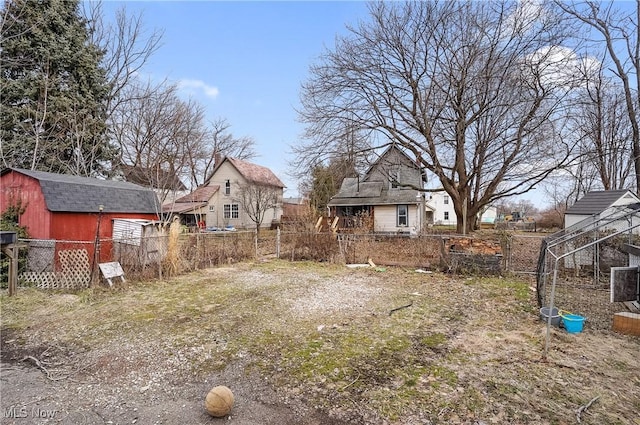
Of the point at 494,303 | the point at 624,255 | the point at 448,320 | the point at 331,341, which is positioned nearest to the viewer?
the point at 331,341

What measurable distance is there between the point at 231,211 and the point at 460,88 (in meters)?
21.7

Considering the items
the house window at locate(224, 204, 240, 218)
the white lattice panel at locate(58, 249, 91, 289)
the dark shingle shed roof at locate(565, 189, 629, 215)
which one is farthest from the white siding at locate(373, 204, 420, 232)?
the white lattice panel at locate(58, 249, 91, 289)

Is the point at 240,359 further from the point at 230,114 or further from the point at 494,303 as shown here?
the point at 230,114

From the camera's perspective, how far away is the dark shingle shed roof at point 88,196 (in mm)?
8477

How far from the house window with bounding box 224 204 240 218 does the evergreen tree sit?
41.2 ft

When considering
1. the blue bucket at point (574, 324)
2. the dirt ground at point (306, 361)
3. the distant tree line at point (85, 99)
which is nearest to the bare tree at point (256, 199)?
the distant tree line at point (85, 99)

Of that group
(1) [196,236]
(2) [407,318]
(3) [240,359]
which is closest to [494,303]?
(2) [407,318]

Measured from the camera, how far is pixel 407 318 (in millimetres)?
5734

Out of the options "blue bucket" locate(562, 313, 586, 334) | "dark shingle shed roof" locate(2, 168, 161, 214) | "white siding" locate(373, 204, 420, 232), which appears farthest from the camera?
"white siding" locate(373, 204, 420, 232)

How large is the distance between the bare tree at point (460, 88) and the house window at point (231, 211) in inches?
607

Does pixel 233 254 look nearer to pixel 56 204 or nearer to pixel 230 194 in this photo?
pixel 56 204

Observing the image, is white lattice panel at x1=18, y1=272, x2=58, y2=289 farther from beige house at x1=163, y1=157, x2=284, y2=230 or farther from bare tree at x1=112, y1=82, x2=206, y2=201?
beige house at x1=163, y1=157, x2=284, y2=230

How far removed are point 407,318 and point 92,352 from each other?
5101 millimetres

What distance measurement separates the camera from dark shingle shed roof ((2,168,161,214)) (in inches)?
334
